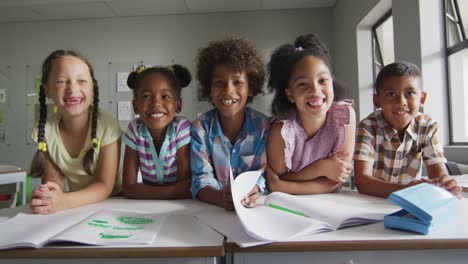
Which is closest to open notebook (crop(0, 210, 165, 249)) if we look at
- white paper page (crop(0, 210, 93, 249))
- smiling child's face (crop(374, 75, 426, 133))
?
white paper page (crop(0, 210, 93, 249))

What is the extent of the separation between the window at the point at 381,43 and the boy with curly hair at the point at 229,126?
2.21m

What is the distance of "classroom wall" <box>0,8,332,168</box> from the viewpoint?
375 centimetres

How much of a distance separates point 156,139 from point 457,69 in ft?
6.99

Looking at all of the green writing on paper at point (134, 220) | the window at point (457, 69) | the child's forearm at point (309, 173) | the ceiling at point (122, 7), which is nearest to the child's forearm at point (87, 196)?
the green writing on paper at point (134, 220)

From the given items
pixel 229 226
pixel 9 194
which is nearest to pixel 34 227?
pixel 229 226

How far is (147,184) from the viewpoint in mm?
1187

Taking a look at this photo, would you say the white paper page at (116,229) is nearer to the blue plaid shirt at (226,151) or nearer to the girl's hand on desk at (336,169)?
the blue plaid shirt at (226,151)

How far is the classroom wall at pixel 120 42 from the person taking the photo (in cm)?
375

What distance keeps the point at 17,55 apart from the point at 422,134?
15.0 ft

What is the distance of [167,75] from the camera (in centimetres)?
119

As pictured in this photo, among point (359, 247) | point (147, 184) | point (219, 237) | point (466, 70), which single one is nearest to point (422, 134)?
point (359, 247)

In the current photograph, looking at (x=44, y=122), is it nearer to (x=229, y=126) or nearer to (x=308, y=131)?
(x=229, y=126)

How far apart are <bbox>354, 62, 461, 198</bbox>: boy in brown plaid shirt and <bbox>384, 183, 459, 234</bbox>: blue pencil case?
42cm

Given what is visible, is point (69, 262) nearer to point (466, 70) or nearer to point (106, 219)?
point (106, 219)
